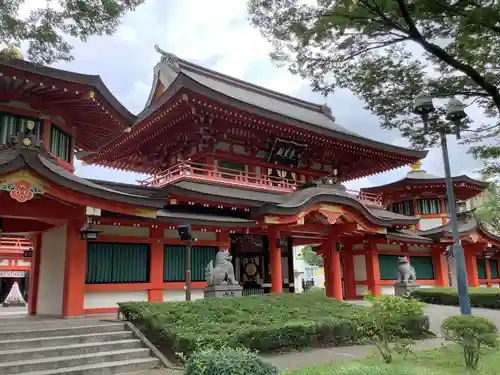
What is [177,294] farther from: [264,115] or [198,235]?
[264,115]

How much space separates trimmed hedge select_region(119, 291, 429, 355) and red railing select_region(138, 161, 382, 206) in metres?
6.06

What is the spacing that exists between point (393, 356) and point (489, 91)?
605 centimetres

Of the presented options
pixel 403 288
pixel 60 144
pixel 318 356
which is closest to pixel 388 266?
pixel 403 288

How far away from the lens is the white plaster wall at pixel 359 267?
21.9 meters

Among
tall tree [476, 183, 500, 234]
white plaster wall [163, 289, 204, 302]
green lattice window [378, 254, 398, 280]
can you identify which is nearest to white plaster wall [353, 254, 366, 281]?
green lattice window [378, 254, 398, 280]

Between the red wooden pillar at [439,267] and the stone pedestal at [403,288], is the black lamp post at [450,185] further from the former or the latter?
the red wooden pillar at [439,267]

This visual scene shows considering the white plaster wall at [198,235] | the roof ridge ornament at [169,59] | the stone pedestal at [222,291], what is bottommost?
the stone pedestal at [222,291]

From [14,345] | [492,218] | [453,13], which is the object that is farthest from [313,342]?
[492,218]

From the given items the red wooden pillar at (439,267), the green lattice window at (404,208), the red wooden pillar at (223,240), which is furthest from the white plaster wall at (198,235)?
the green lattice window at (404,208)

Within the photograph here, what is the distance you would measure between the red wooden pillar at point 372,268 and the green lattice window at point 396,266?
2.01 feet

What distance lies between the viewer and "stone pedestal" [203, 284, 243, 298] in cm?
1291

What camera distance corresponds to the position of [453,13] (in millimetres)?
8344

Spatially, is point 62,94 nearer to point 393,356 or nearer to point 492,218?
point 393,356

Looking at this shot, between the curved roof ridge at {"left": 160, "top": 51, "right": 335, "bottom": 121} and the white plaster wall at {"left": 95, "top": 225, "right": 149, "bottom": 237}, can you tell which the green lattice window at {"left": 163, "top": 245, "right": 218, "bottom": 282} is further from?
the curved roof ridge at {"left": 160, "top": 51, "right": 335, "bottom": 121}
